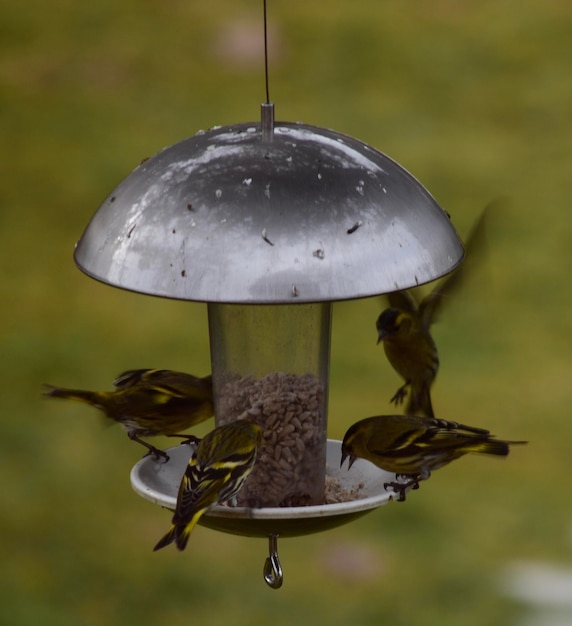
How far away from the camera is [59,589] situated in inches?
288

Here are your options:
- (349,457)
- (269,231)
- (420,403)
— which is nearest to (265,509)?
(349,457)

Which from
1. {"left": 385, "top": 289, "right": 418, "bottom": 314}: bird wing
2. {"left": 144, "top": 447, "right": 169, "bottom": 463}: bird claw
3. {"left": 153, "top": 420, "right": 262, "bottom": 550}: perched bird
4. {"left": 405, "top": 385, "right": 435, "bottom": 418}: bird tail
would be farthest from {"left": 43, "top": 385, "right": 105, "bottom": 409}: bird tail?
{"left": 405, "top": 385, "right": 435, "bottom": 418}: bird tail

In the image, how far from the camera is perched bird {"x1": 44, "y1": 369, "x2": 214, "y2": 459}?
Answer: 11.7ft

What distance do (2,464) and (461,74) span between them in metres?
5.54

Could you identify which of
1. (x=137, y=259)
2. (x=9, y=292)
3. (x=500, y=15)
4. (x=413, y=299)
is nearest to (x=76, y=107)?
(x=9, y=292)

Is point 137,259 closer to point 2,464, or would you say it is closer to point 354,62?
point 2,464

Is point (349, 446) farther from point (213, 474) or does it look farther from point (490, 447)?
point (213, 474)

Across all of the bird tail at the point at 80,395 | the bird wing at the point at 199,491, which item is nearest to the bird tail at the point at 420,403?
the bird tail at the point at 80,395

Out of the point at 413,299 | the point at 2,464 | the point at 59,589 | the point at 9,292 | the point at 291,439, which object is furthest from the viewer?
the point at 9,292

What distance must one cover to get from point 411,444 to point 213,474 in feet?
2.20

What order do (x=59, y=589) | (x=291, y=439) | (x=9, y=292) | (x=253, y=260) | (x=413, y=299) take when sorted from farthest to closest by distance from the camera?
(x=9, y=292) → (x=59, y=589) → (x=413, y=299) → (x=291, y=439) → (x=253, y=260)

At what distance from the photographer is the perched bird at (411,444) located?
3469mm

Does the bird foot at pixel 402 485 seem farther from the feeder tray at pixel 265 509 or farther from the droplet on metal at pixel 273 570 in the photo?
the droplet on metal at pixel 273 570

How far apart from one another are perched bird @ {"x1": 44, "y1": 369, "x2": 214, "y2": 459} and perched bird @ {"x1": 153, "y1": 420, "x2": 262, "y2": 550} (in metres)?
0.33
